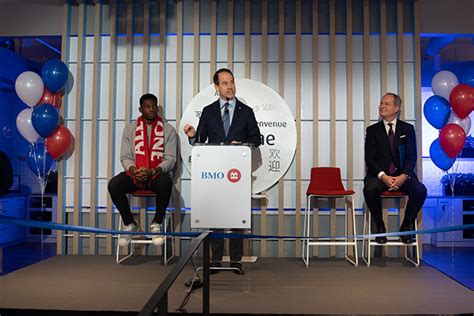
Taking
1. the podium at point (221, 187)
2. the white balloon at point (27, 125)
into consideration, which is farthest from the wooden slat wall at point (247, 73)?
the podium at point (221, 187)

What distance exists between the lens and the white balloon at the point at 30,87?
493cm

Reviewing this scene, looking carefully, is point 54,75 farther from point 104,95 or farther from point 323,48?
point 323,48

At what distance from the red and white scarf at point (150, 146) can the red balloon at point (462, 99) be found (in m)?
2.91

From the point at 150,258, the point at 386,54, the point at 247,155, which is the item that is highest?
the point at 386,54

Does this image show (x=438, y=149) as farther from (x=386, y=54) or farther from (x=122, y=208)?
(x=122, y=208)

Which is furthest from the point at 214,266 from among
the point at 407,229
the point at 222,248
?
the point at 407,229

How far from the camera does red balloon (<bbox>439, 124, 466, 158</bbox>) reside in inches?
181

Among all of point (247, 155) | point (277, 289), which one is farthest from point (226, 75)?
point (277, 289)

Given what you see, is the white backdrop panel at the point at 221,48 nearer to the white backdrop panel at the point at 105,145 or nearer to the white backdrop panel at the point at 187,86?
the white backdrop panel at the point at 187,86

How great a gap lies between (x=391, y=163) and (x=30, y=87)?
375 cm

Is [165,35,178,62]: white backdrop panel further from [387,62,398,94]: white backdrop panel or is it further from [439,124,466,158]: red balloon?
[439,124,466,158]: red balloon

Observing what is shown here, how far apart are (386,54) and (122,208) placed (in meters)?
3.20

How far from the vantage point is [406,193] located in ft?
14.7

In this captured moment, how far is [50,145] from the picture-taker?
4.95m
